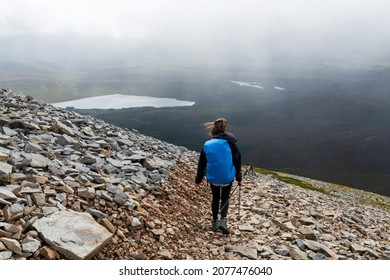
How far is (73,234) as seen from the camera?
25.5ft

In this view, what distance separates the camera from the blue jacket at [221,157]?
33.0ft

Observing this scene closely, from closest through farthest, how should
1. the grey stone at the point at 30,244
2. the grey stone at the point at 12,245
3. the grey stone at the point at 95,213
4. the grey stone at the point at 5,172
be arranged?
the grey stone at the point at 12,245, the grey stone at the point at 30,244, the grey stone at the point at 5,172, the grey stone at the point at 95,213

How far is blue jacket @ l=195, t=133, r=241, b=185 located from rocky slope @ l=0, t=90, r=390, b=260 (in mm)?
1900

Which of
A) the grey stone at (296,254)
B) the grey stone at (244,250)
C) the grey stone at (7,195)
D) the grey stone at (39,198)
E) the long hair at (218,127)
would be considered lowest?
the grey stone at (296,254)

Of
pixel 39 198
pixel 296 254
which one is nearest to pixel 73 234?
pixel 39 198

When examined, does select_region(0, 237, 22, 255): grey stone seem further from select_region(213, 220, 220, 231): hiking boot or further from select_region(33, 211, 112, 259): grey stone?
select_region(213, 220, 220, 231): hiking boot

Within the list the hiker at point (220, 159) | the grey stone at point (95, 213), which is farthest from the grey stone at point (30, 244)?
the hiker at point (220, 159)

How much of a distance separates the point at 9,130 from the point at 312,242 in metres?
12.3

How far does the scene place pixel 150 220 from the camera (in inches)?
400

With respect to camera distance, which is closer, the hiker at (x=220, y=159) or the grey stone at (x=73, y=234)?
the grey stone at (x=73, y=234)

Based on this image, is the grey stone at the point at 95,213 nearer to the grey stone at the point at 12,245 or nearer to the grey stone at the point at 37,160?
the grey stone at the point at 12,245

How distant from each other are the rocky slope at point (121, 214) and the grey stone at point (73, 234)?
0.9 inches

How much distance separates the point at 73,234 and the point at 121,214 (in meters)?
1.99
